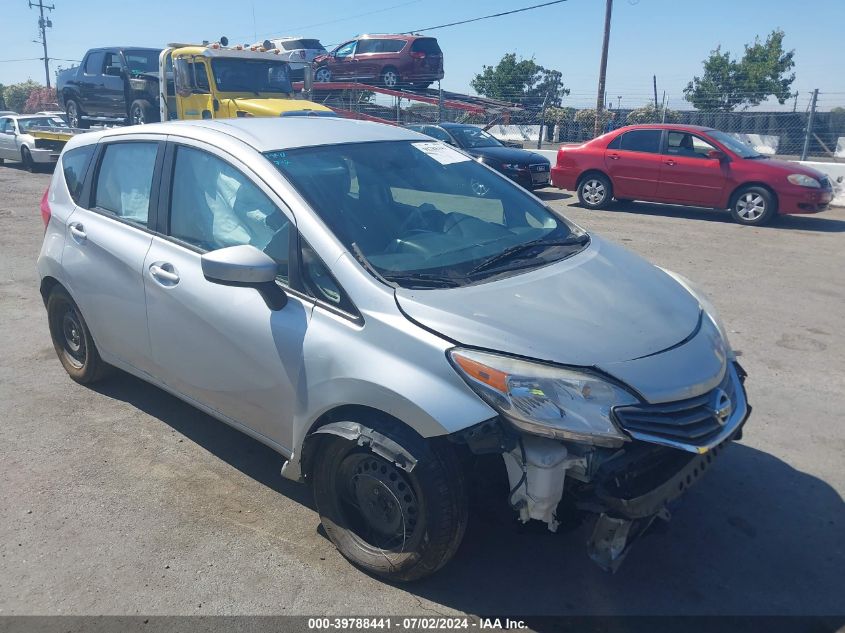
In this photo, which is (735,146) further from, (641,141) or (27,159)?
(27,159)

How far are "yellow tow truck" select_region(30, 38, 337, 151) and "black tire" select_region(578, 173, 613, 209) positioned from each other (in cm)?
489

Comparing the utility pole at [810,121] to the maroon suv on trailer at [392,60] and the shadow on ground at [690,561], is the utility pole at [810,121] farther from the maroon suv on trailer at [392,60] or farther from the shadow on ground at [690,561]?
the shadow on ground at [690,561]

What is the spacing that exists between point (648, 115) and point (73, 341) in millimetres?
22684

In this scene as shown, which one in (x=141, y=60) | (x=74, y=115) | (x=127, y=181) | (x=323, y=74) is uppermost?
(x=323, y=74)

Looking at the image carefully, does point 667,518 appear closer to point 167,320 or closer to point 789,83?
point 167,320

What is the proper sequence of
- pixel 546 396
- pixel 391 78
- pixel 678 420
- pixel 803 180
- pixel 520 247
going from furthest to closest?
1. pixel 391 78
2. pixel 803 180
3. pixel 520 247
4. pixel 678 420
5. pixel 546 396

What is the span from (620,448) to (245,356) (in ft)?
5.54

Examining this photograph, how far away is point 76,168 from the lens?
4578 mm

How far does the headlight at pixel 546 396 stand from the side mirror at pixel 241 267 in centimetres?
90

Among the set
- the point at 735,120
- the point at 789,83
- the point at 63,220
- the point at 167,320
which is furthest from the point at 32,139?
the point at 789,83

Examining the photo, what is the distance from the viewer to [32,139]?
18.1 metres

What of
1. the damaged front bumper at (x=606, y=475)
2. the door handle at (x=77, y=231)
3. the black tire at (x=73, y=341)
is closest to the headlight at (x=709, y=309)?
the damaged front bumper at (x=606, y=475)

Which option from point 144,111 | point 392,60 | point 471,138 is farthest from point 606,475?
point 392,60

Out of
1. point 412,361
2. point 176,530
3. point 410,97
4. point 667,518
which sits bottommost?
point 176,530
